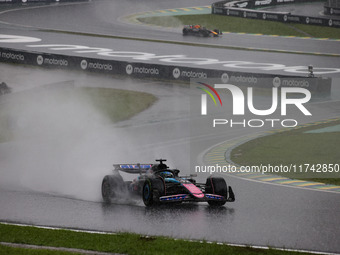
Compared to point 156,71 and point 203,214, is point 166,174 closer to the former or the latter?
point 203,214

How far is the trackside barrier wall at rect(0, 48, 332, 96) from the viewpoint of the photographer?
34.3 m

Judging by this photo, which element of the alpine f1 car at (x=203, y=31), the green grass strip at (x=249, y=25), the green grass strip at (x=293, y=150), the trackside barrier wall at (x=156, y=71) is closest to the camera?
the green grass strip at (x=293, y=150)

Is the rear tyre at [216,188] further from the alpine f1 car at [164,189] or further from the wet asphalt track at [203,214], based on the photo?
the wet asphalt track at [203,214]

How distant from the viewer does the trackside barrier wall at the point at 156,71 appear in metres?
34.3

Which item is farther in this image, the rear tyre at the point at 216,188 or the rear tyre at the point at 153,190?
the rear tyre at the point at 216,188

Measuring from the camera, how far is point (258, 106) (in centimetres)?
3142

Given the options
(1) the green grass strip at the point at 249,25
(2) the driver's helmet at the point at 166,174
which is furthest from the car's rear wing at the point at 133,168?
(1) the green grass strip at the point at 249,25

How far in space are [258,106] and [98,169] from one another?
44.4 feet

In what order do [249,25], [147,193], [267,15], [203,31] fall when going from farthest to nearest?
[267,15] → [249,25] → [203,31] → [147,193]

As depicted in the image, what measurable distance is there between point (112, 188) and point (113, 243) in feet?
13.4

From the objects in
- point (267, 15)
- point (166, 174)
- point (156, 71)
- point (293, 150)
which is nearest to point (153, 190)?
Result: point (166, 174)

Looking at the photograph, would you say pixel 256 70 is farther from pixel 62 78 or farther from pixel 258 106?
pixel 62 78

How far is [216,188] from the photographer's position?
15.6m

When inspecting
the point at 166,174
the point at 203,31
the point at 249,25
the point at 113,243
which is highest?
the point at 249,25
